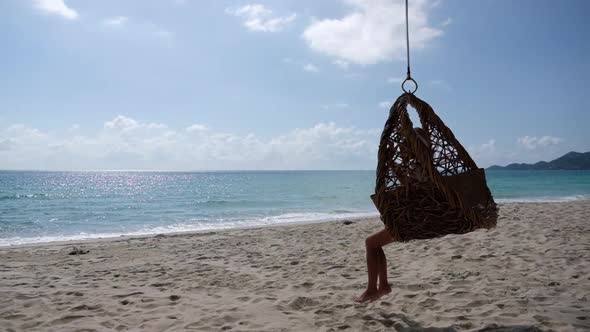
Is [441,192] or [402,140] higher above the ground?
[402,140]

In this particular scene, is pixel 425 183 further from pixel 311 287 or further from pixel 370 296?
pixel 311 287

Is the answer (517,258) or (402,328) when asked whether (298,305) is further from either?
(517,258)

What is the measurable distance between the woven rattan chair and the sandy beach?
3.12 feet

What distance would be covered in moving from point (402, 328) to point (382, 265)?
25.6 inches

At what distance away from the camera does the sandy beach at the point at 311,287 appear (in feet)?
11.7

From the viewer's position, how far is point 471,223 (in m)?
3.00

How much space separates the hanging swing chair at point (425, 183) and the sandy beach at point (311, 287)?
0.94 meters

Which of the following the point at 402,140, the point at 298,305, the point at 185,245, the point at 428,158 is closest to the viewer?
the point at 428,158

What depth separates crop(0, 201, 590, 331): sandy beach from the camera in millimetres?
3555

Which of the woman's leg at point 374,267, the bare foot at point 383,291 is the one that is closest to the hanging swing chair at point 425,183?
the woman's leg at point 374,267

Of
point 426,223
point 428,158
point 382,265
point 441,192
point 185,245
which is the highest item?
point 428,158

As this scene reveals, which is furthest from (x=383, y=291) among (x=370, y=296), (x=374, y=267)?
(x=374, y=267)

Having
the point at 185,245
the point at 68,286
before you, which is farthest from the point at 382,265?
the point at 185,245

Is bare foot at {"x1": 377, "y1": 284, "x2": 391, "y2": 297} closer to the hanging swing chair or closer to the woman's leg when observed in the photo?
the woman's leg
